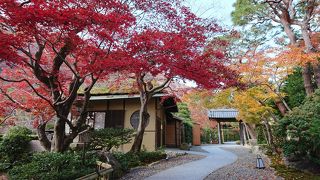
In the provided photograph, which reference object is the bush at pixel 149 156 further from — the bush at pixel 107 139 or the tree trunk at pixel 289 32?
the tree trunk at pixel 289 32

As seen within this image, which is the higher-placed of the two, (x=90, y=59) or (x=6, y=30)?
(x=6, y=30)

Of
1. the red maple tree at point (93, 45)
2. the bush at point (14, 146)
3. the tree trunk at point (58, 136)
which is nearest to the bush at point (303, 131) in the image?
the red maple tree at point (93, 45)

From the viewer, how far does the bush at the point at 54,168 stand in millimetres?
6898

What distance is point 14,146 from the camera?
411 inches

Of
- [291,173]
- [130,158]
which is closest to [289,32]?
[291,173]

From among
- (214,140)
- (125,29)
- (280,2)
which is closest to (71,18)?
(125,29)

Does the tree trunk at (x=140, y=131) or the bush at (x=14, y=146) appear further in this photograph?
the tree trunk at (x=140, y=131)

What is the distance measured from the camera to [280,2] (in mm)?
13102

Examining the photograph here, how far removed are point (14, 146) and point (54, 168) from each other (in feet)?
14.6

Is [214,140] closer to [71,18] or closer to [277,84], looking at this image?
[277,84]

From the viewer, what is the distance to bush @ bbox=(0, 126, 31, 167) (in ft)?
33.5

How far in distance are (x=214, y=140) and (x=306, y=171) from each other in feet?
76.8

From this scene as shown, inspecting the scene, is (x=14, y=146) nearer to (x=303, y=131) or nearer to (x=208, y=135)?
(x=303, y=131)

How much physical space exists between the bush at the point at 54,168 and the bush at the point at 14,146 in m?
3.07
